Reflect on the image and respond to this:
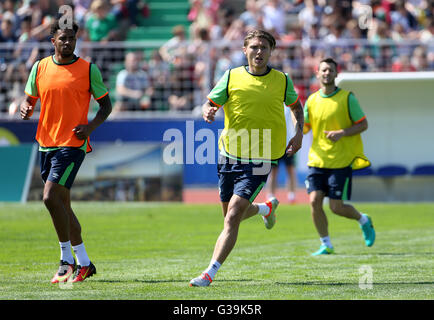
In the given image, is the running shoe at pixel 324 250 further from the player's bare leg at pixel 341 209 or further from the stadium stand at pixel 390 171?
the stadium stand at pixel 390 171

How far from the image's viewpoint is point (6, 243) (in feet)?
38.4

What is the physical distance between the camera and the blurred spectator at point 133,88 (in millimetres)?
20391

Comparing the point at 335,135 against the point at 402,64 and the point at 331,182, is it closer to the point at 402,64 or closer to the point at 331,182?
the point at 331,182

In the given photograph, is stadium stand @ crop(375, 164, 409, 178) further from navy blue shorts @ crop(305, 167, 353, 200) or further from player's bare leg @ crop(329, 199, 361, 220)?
navy blue shorts @ crop(305, 167, 353, 200)

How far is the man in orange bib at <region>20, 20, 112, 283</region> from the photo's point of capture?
8.30 meters

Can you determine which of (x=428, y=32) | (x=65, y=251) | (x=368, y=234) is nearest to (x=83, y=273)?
(x=65, y=251)

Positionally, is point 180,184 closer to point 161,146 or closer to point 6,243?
point 161,146

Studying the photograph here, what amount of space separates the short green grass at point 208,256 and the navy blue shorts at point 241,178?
0.85m

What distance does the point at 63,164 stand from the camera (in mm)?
8289

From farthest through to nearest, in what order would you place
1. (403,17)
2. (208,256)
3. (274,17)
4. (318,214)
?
(403,17)
(274,17)
(318,214)
(208,256)

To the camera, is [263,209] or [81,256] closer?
[81,256]

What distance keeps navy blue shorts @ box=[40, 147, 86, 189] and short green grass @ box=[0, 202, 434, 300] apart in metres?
1.00

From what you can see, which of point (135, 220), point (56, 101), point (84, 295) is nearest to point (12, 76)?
point (135, 220)

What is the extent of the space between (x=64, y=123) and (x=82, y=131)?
0.69 feet
